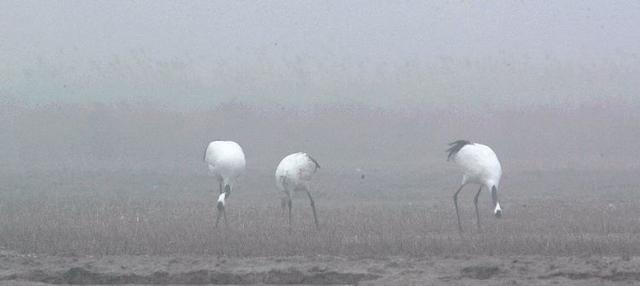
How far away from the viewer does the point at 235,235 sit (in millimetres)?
14500

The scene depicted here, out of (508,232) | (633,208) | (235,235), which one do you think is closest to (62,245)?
(235,235)

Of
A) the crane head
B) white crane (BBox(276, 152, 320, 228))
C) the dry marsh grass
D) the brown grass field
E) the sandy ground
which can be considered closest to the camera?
the sandy ground

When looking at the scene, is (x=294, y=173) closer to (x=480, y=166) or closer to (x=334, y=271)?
(x=480, y=166)

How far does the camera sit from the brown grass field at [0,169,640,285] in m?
11.3

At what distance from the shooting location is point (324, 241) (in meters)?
13.5

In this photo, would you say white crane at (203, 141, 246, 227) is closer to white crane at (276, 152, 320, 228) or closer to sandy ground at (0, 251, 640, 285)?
white crane at (276, 152, 320, 228)

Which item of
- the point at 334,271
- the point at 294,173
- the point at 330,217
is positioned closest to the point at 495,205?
the point at 330,217

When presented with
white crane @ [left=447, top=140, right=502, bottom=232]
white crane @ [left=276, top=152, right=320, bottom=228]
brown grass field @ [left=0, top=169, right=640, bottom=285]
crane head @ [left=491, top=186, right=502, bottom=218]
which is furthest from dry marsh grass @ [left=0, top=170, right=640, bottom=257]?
white crane @ [left=447, top=140, right=502, bottom=232]

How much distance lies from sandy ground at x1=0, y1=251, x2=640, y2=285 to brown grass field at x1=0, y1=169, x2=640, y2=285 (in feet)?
0.05

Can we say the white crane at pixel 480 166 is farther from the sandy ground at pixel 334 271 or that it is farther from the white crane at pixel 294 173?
the sandy ground at pixel 334 271

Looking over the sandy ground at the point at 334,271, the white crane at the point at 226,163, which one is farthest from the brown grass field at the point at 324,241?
the white crane at the point at 226,163

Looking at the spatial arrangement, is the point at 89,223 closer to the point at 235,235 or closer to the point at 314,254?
the point at 235,235

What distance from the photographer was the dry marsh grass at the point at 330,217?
42.4 ft

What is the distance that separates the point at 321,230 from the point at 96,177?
53.8 feet
